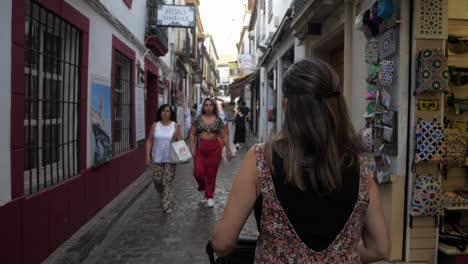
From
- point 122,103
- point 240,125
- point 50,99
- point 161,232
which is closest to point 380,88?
point 161,232

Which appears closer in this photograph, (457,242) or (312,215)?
(312,215)

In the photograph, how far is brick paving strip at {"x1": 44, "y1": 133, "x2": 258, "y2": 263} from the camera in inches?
199

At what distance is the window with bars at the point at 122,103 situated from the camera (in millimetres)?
8812

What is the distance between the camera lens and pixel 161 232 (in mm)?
6082

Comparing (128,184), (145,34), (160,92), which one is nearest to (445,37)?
(128,184)

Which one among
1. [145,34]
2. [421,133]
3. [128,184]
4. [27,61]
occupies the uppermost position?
[145,34]

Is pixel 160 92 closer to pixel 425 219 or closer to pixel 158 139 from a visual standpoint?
pixel 158 139

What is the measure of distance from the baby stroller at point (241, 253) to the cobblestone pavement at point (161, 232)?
10.1 ft

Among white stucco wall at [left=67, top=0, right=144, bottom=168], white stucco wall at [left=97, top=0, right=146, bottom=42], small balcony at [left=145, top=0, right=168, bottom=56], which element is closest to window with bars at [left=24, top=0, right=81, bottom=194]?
white stucco wall at [left=67, top=0, right=144, bottom=168]

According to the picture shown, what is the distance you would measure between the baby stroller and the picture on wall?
496 cm

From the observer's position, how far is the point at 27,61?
15.3ft

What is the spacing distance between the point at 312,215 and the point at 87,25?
5360mm

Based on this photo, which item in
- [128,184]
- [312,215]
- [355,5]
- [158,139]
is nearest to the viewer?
[312,215]

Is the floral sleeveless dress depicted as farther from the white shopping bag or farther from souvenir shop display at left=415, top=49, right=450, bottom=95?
the white shopping bag
